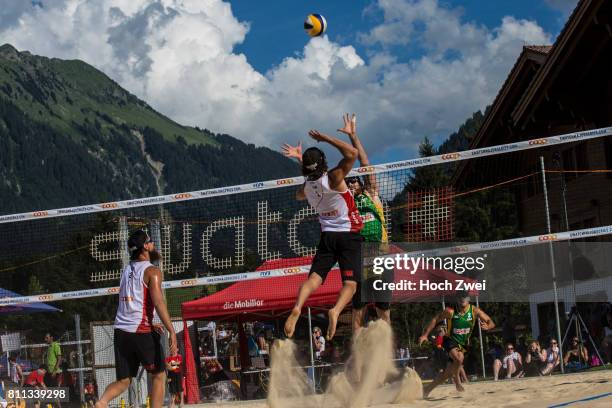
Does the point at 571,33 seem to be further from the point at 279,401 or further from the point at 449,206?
the point at 279,401

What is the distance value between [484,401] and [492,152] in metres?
3.85

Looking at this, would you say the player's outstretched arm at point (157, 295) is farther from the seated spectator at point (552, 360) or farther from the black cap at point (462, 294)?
the seated spectator at point (552, 360)

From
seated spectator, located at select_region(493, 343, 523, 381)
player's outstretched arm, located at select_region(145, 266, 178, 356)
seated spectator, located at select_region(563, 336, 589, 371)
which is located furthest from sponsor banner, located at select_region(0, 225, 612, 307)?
seated spectator, located at select_region(493, 343, 523, 381)

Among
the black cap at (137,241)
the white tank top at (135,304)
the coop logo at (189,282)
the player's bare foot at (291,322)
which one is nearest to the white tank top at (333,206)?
the player's bare foot at (291,322)

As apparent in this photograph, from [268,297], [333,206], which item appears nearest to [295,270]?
[268,297]

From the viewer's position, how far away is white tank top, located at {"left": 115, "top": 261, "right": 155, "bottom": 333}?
328 inches

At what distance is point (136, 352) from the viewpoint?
830cm

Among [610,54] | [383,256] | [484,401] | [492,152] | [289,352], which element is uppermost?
[610,54]

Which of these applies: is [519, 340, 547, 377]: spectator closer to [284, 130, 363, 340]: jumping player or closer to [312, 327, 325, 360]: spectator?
[312, 327, 325, 360]: spectator

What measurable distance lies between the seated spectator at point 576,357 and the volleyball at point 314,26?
6.47 m

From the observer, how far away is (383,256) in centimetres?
1147

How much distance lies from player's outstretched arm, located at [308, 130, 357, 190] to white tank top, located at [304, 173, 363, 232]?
13 centimetres

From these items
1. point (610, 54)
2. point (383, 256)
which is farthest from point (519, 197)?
point (383, 256)

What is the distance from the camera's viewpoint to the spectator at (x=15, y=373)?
14.8 meters
